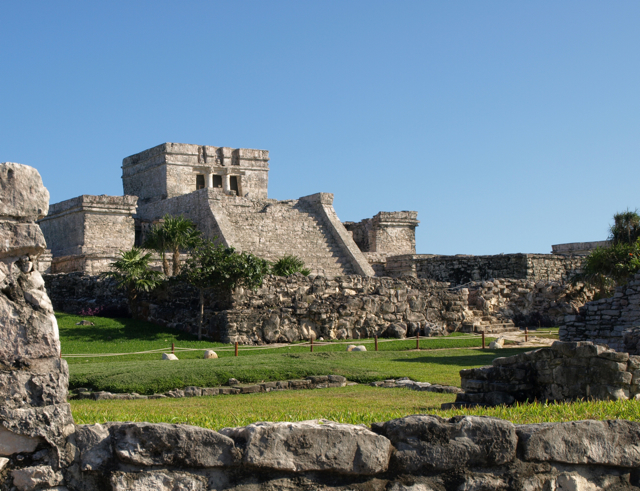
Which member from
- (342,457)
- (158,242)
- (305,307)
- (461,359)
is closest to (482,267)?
(305,307)

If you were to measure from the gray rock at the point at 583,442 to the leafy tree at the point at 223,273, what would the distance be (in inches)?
581

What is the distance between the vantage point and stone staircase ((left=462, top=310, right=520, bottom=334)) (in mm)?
21906

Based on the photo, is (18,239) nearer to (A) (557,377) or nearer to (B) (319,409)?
(B) (319,409)

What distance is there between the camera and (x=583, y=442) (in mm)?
4312

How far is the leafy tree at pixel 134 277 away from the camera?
20.0 m

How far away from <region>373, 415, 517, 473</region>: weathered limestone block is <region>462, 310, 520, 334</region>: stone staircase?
56.4 feet

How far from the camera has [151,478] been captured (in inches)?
147

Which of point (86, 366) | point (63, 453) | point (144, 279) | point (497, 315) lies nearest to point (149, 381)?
point (86, 366)

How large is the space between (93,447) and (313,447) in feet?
3.69

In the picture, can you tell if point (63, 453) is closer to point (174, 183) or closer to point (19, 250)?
point (19, 250)

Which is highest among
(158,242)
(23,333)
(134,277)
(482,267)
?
(158,242)

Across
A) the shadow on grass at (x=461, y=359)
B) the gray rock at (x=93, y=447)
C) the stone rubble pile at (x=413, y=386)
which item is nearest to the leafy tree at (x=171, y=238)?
the shadow on grass at (x=461, y=359)

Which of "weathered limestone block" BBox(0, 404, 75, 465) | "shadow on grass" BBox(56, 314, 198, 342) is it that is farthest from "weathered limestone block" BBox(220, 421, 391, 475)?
"shadow on grass" BBox(56, 314, 198, 342)

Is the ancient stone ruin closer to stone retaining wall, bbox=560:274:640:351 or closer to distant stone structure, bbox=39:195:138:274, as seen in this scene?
stone retaining wall, bbox=560:274:640:351
